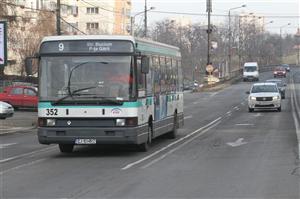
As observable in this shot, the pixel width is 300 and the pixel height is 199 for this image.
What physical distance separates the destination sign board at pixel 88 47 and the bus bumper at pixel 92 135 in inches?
70.7

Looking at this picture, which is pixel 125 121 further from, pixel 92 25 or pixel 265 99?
pixel 92 25

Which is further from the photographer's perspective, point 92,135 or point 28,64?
point 28,64

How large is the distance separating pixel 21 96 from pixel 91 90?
26.3 meters

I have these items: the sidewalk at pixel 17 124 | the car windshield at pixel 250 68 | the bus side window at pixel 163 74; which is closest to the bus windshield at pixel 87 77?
the bus side window at pixel 163 74

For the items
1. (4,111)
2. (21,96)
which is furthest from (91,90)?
(21,96)

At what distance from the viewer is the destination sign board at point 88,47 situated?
15625 millimetres

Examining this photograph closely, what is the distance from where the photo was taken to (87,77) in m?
15.4

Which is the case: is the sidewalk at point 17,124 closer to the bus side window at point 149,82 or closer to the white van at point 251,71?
the bus side window at point 149,82

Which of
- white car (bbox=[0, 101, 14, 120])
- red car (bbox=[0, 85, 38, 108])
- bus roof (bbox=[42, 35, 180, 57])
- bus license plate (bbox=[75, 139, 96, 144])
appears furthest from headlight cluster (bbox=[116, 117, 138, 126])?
red car (bbox=[0, 85, 38, 108])

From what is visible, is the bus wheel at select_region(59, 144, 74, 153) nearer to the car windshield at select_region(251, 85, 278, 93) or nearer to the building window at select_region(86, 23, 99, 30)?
the car windshield at select_region(251, 85, 278, 93)

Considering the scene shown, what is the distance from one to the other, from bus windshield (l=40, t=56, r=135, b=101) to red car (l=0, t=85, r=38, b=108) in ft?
82.6

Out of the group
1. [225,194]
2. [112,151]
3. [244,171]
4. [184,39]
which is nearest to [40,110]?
[112,151]

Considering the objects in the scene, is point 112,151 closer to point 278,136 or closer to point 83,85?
point 83,85

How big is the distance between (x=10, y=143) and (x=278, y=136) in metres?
8.44
